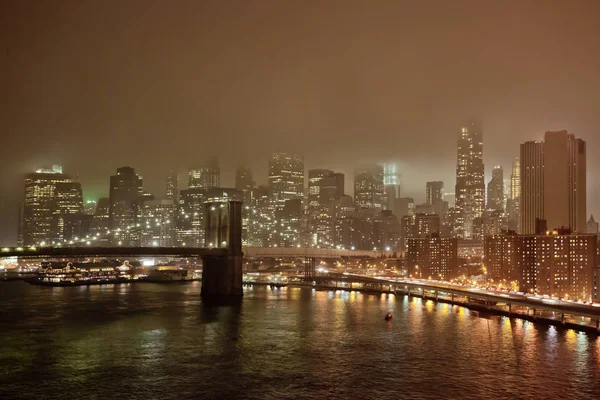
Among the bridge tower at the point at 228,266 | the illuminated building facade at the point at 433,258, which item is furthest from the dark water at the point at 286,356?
the illuminated building facade at the point at 433,258

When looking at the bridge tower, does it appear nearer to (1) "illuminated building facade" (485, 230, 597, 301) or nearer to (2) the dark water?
(2) the dark water

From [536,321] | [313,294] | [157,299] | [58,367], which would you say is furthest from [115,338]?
[313,294]

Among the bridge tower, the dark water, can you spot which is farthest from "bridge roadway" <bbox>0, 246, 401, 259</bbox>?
the dark water

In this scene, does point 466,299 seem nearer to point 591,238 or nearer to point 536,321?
point 536,321

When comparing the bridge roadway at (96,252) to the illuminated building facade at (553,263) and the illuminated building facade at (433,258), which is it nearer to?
the illuminated building facade at (553,263)

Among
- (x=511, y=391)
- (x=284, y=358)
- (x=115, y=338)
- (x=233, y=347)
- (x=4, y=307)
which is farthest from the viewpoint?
(x=4, y=307)
